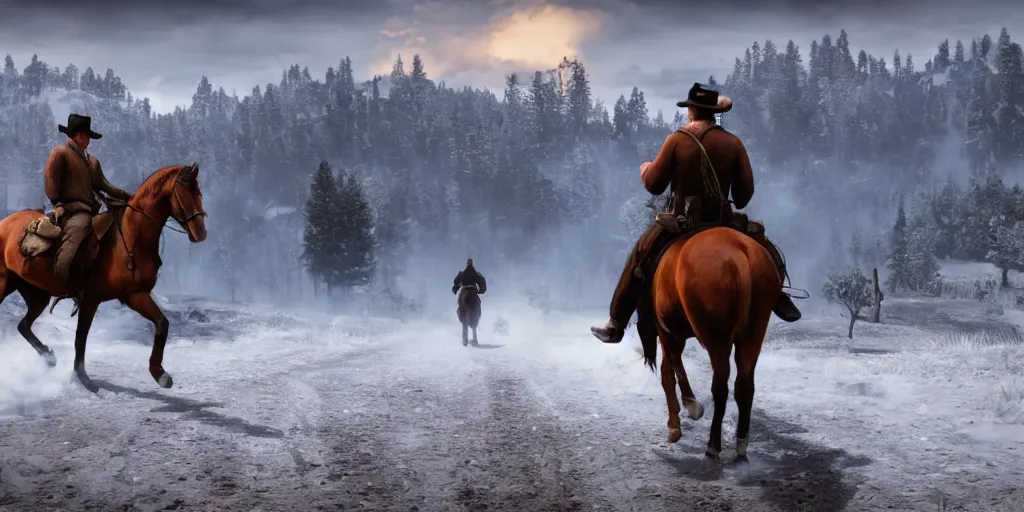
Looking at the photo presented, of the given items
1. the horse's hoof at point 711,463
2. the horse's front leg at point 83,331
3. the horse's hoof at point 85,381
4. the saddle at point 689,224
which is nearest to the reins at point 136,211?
the horse's front leg at point 83,331

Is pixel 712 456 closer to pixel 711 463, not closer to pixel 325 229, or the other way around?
pixel 711 463

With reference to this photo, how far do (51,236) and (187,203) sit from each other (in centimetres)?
196

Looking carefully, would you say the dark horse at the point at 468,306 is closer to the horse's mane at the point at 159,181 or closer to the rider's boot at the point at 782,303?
the horse's mane at the point at 159,181

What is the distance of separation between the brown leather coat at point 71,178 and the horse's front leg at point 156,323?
4.55ft

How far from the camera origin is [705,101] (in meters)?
7.34

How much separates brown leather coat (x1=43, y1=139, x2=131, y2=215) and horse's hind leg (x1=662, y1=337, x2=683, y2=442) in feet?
22.9

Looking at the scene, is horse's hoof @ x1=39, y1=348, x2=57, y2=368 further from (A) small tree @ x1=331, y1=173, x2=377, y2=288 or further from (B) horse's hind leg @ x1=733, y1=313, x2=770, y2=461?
(A) small tree @ x1=331, y1=173, x2=377, y2=288

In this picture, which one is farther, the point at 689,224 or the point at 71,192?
the point at 71,192

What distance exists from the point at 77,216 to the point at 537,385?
22.8 ft

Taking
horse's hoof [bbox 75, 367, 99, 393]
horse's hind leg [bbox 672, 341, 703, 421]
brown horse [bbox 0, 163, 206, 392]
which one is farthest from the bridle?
horse's hind leg [bbox 672, 341, 703, 421]

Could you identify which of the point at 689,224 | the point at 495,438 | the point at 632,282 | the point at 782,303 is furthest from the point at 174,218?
the point at 782,303

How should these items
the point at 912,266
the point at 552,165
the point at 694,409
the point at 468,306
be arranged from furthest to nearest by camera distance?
the point at 552,165 → the point at 912,266 → the point at 468,306 → the point at 694,409

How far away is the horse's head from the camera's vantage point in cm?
923

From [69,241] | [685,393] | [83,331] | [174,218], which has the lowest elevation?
[685,393]
